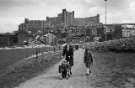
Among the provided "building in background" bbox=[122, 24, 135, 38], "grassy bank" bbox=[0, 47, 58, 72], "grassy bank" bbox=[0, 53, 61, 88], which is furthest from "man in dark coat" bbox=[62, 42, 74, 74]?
"building in background" bbox=[122, 24, 135, 38]

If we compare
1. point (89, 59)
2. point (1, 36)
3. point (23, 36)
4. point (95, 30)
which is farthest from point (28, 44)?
point (89, 59)

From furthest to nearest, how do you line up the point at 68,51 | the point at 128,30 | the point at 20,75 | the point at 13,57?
the point at 128,30, the point at 13,57, the point at 20,75, the point at 68,51

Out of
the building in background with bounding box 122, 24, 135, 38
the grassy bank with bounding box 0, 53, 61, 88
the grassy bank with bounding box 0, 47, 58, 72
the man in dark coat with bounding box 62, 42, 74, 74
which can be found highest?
the building in background with bounding box 122, 24, 135, 38

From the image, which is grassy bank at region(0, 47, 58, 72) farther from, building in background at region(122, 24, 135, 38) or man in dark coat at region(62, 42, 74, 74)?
building in background at region(122, 24, 135, 38)

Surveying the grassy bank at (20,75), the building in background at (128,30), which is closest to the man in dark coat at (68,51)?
the grassy bank at (20,75)

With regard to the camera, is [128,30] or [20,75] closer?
[20,75]

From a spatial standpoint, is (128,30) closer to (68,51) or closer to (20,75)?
(20,75)

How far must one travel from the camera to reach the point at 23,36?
164875mm

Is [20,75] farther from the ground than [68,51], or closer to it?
closer to it

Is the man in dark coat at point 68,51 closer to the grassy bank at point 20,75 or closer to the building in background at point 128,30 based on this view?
the grassy bank at point 20,75

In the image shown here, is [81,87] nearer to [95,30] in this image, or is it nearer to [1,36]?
[95,30]

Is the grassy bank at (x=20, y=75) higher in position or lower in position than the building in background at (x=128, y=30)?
lower

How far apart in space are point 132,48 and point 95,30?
4850 inches

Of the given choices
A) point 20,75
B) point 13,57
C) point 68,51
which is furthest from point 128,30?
point 68,51
